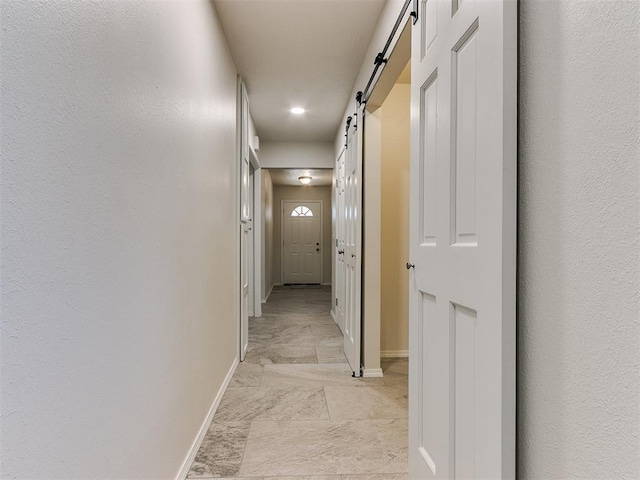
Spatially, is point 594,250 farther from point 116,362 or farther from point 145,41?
point 145,41

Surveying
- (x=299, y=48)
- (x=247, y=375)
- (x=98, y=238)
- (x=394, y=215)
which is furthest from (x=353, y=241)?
(x=98, y=238)

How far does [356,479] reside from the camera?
173cm

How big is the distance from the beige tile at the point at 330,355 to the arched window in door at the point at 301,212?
5.98 m

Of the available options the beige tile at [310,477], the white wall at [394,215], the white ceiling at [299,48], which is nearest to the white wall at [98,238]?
the beige tile at [310,477]

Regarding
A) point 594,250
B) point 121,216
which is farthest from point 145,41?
point 594,250

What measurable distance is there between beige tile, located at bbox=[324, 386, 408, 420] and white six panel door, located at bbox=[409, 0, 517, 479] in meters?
0.89

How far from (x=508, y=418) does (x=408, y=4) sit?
1.65m

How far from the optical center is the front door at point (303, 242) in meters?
9.62

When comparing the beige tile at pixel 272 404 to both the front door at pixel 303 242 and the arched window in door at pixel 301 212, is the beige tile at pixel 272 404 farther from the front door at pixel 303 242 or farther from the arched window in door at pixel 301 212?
the arched window in door at pixel 301 212

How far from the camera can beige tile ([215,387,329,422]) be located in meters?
2.35

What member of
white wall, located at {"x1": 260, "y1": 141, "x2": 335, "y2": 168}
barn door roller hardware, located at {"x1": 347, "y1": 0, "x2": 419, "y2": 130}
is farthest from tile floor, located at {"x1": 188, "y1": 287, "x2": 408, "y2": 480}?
white wall, located at {"x1": 260, "y1": 141, "x2": 335, "y2": 168}

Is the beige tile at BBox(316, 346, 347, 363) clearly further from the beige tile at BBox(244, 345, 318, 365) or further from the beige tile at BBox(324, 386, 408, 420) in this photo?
the beige tile at BBox(324, 386, 408, 420)

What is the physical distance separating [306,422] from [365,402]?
47 centimetres

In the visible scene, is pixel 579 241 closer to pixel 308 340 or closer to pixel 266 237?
pixel 308 340
